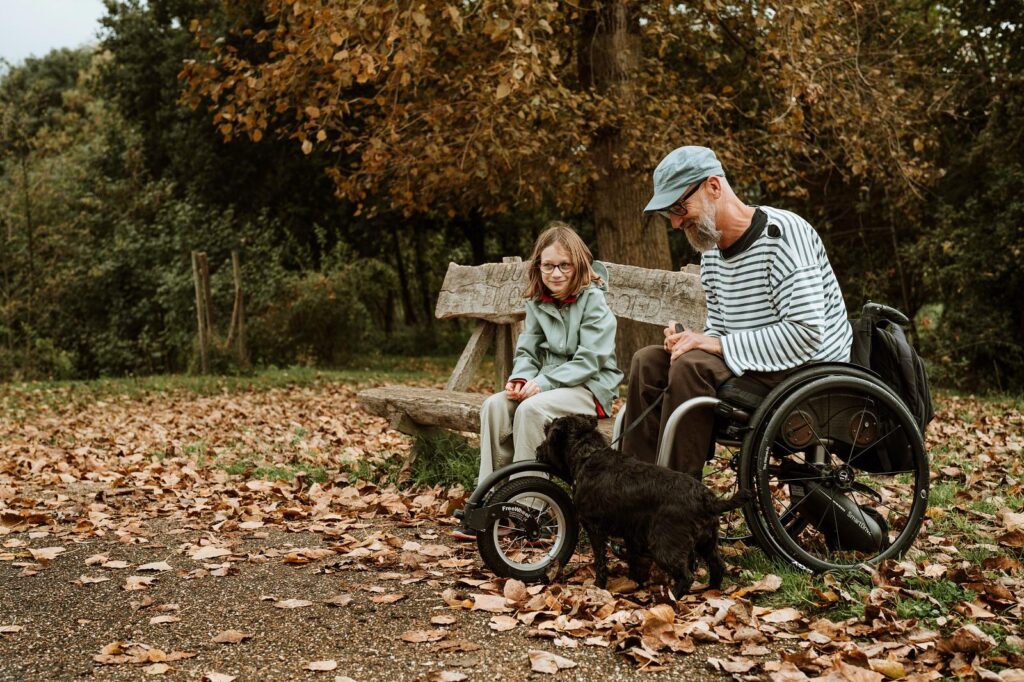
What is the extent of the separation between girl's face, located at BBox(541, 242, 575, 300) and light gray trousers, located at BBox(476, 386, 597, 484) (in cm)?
49

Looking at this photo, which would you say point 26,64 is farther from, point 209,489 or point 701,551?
point 701,551

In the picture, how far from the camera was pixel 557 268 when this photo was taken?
14.2ft

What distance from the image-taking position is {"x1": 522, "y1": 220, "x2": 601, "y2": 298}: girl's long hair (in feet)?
14.2

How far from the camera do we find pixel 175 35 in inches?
795

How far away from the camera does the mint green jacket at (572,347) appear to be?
430cm

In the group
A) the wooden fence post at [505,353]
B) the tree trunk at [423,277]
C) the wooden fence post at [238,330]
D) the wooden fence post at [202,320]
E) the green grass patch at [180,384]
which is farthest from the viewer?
the tree trunk at [423,277]

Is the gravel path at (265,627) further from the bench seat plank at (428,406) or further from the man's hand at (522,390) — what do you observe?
the bench seat plank at (428,406)

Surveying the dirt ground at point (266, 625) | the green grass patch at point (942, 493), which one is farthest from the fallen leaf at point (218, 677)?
the green grass patch at point (942, 493)

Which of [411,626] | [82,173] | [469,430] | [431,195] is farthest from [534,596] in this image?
[82,173]

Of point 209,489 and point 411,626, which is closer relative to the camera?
point 411,626

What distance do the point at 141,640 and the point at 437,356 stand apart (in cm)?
1884

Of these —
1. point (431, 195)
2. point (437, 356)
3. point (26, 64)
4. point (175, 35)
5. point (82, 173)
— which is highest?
point (26, 64)

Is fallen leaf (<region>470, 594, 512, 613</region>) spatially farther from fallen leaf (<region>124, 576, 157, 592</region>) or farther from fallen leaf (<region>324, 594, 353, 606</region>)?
fallen leaf (<region>124, 576, 157, 592</region>)

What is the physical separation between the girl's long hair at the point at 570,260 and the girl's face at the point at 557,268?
14 millimetres
